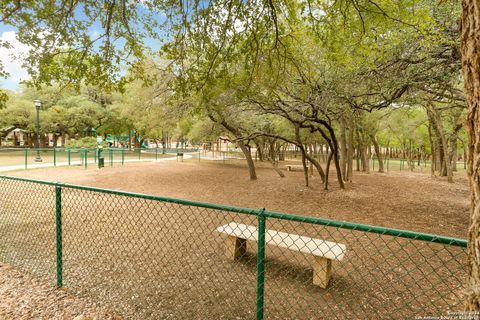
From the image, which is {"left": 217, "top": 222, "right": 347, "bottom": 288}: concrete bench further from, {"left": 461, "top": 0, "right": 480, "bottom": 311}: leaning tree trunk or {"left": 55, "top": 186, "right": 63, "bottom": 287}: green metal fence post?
{"left": 55, "top": 186, "right": 63, "bottom": 287}: green metal fence post

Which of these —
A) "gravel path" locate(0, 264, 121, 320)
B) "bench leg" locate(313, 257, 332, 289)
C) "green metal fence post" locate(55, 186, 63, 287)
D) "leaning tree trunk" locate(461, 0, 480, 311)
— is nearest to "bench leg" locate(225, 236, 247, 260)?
"bench leg" locate(313, 257, 332, 289)

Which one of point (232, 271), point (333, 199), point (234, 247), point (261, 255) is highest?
point (261, 255)

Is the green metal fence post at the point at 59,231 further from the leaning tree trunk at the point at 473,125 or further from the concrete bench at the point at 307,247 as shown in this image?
the leaning tree trunk at the point at 473,125

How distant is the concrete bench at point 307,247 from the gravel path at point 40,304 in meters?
2.01

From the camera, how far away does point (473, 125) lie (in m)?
1.37

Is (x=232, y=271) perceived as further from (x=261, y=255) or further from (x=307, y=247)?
(x=261, y=255)

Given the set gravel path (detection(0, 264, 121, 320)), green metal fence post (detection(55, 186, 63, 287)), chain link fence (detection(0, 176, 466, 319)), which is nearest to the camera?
gravel path (detection(0, 264, 121, 320))

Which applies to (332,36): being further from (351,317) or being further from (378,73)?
(351,317)

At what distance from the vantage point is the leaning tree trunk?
1.33 metres

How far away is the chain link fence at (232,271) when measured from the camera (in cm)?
319

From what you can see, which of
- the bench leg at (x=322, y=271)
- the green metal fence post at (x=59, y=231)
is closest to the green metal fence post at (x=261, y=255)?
the bench leg at (x=322, y=271)

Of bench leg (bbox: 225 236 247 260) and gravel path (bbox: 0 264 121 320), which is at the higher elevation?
bench leg (bbox: 225 236 247 260)

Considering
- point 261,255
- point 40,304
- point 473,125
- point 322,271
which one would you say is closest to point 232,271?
point 322,271

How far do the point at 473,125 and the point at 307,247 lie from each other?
293cm
